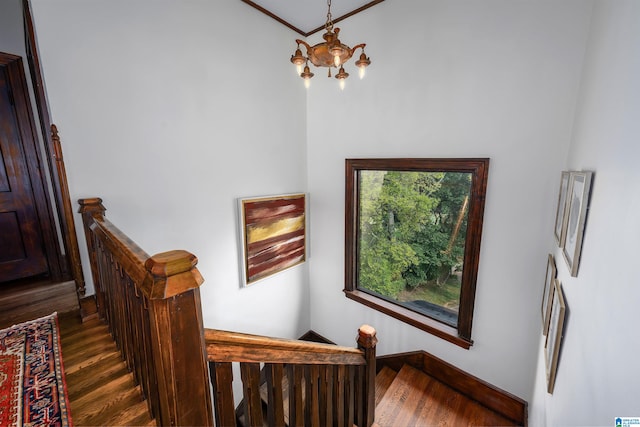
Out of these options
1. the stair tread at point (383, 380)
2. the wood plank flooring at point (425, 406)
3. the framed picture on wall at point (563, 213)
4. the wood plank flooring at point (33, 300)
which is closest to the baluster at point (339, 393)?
the wood plank flooring at point (425, 406)

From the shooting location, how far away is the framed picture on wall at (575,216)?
100 cm

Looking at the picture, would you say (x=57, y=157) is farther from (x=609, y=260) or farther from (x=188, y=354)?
(x=609, y=260)

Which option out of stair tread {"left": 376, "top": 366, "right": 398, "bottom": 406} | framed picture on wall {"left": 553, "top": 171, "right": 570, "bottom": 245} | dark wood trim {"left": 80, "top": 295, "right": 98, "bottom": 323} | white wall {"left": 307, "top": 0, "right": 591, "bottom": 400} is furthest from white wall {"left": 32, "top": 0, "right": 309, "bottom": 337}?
framed picture on wall {"left": 553, "top": 171, "right": 570, "bottom": 245}

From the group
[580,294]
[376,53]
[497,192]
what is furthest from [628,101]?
[376,53]

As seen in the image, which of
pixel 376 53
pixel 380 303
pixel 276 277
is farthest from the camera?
pixel 276 277

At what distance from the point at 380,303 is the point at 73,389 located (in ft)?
8.14

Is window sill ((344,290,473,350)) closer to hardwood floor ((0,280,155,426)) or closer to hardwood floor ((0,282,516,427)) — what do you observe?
hardwood floor ((0,282,516,427))

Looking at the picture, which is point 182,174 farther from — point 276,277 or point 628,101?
point 628,101

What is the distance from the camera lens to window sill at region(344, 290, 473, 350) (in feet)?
7.78

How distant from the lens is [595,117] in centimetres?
109

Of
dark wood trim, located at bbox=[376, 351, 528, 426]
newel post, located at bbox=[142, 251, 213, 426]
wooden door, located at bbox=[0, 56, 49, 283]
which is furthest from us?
dark wood trim, located at bbox=[376, 351, 528, 426]

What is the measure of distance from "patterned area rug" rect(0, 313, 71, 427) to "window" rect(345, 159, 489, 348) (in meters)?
2.40

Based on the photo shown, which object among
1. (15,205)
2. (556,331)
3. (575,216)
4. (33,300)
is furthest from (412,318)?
(15,205)

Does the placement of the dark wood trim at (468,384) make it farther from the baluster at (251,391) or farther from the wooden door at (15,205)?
the wooden door at (15,205)
